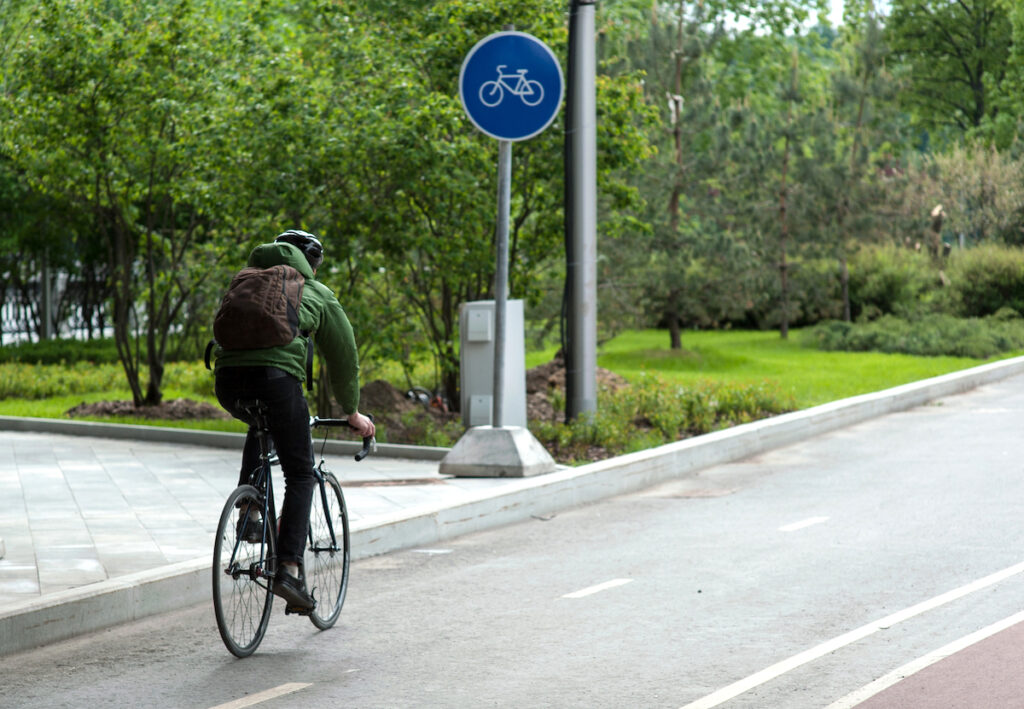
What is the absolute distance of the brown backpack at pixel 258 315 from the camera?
587 centimetres

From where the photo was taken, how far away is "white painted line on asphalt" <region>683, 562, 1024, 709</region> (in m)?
5.30

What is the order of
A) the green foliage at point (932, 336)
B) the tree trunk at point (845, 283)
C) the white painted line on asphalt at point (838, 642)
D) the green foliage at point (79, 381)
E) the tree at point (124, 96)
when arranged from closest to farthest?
the white painted line on asphalt at point (838, 642) < the tree at point (124, 96) < the green foliage at point (79, 381) < the green foliage at point (932, 336) < the tree trunk at point (845, 283)

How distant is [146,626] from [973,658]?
3717mm

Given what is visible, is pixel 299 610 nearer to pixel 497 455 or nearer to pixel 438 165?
pixel 497 455

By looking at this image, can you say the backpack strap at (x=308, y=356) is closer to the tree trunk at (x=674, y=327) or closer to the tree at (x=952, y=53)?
the tree trunk at (x=674, y=327)

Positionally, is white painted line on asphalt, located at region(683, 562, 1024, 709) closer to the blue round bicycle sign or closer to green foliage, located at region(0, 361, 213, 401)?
the blue round bicycle sign

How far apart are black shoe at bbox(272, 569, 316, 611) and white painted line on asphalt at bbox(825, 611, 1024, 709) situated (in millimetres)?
2312

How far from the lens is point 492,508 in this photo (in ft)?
30.8

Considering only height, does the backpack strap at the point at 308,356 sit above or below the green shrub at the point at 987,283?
below

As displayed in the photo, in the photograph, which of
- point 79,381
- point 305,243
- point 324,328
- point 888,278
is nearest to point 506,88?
point 305,243

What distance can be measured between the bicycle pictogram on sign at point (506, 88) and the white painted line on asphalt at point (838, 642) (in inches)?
192

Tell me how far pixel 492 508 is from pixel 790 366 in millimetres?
12701

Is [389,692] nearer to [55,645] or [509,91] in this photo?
[55,645]

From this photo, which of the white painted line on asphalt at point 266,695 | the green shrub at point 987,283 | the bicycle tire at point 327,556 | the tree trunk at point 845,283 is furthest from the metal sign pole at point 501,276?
the green shrub at point 987,283
